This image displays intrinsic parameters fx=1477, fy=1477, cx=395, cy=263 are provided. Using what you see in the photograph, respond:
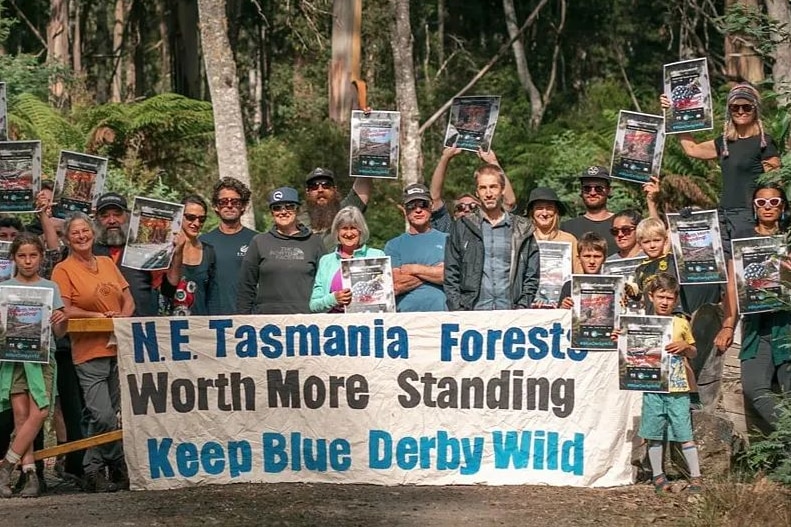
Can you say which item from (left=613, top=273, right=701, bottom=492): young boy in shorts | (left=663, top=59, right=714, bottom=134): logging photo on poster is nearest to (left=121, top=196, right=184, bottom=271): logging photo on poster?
(left=613, top=273, right=701, bottom=492): young boy in shorts

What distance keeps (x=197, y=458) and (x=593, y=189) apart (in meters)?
3.45

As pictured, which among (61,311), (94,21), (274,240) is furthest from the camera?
(94,21)

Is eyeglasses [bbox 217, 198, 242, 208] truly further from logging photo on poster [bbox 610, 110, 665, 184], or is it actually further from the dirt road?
logging photo on poster [bbox 610, 110, 665, 184]

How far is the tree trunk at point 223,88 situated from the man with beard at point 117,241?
697 centimetres

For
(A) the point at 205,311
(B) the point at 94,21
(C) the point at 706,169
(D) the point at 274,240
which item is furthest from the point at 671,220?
(B) the point at 94,21

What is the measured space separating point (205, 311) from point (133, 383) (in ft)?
3.12

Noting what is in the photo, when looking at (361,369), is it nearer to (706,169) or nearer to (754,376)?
(754,376)

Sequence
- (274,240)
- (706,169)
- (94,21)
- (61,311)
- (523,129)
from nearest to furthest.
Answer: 1. (61,311)
2. (274,240)
3. (706,169)
4. (523,129)
5. (94,21)

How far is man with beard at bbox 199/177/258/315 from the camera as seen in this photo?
34.8ft

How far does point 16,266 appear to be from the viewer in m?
9.61

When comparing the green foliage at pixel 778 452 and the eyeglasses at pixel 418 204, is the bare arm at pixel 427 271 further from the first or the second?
the green foliage at pixel 778 452

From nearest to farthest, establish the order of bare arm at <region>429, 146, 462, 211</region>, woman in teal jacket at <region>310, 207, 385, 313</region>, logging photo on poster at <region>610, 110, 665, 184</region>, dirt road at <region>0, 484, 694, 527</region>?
dirt road at <region>0, 484, 694, 527</region>, woman in teal jacket at <region>310, 207, 385, 313</region>, logging photo on poster at <region>610, 110, 665, 184</region>, bare arm at <region>429, 146, 462, 211</region>

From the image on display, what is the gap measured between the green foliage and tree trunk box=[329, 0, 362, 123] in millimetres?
15982

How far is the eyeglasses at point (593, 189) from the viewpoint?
10805 mm
